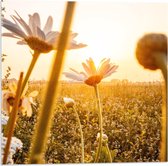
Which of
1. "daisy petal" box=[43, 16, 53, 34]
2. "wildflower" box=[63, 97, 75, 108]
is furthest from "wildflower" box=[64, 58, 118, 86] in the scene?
"daisy petal" box=[43, 16, 53, 34]

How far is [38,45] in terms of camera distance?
191cm

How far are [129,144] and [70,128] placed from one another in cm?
31

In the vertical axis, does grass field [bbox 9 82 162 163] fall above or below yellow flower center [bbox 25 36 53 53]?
below

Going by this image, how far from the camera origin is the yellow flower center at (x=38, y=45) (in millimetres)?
1864

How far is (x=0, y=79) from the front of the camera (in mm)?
1969

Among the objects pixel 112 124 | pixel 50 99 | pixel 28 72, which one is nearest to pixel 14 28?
pixel 28 72

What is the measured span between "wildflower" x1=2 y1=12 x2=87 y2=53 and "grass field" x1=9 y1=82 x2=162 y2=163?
205 millimetres

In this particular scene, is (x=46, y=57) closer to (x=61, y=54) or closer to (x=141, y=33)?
(x=141, y=33)

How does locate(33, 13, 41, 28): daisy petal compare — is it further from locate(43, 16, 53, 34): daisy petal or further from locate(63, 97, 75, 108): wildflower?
locate(63, 97, 75, 108): wildflower

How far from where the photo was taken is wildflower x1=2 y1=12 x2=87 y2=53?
1.87m

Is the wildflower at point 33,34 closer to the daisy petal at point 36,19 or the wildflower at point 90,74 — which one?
the daisy petal at point 36,19

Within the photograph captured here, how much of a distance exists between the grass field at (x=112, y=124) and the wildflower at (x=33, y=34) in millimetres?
205

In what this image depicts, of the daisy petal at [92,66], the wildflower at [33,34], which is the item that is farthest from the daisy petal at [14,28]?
the daisy petal at [92,66]

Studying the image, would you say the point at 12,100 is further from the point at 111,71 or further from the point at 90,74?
the point at 111,71
